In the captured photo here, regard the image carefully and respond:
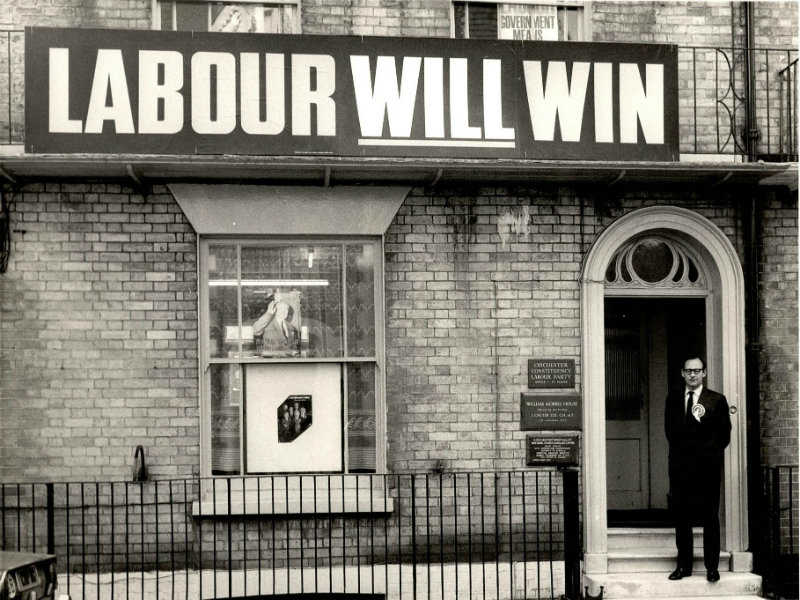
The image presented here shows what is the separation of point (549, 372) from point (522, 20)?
130 inches

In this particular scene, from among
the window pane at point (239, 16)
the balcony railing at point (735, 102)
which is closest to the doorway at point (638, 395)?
the balcony railing at point (735, 102)

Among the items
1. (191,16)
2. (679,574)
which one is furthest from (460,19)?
(679,574)

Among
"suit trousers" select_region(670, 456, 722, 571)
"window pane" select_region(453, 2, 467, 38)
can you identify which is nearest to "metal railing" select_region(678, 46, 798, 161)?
"window pane" select_region(453, 2, 467, 38)

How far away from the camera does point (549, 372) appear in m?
7.96

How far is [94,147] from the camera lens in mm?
7328

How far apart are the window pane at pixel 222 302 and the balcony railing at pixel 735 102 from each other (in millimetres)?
4280

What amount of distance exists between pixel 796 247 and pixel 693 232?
1.03 m

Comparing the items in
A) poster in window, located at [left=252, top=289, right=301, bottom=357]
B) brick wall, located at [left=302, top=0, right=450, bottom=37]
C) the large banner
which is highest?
brick wall, located at [left=302, top=0, right=450, bottom=37]

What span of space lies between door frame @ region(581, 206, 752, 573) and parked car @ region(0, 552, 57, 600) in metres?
4.53

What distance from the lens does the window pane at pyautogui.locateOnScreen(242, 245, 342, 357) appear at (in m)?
7.96

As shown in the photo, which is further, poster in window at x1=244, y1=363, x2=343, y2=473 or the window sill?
poster in window at x1=244, y1=363, x2=343, y2=473

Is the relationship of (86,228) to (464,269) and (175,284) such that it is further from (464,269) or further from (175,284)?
(464,269)

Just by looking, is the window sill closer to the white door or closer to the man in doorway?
the man in doorway

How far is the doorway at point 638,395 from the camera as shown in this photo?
9.58 m
